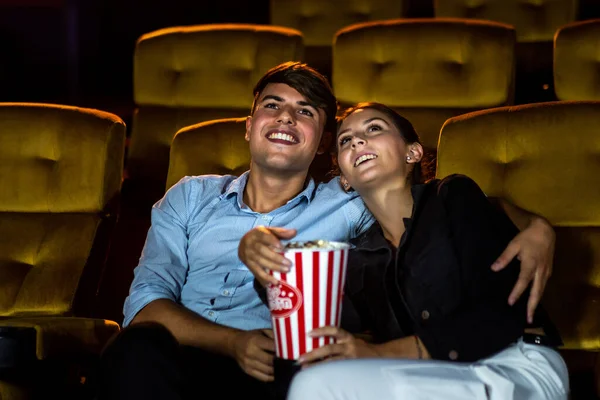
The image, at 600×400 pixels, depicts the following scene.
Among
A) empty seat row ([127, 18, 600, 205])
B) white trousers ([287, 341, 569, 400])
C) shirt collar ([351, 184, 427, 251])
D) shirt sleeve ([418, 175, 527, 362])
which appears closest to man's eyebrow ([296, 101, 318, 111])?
shirt collar ([351, 184, 427, 251])

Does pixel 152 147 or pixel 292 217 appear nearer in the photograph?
pixel 292 217

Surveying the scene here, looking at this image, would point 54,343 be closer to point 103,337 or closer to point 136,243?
point 103,337

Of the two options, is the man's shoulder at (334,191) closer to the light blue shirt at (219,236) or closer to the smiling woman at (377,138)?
the light blue shirt at (219,236)

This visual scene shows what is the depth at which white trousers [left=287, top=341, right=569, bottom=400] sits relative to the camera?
1462 mm

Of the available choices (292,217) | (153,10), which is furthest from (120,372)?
(153,10)

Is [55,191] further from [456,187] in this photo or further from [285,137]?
[456,187]

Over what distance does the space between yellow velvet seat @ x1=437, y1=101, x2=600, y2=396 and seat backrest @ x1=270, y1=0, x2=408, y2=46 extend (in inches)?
84.9

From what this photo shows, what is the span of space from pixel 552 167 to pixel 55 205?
1256 mm

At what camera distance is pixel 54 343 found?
194cm

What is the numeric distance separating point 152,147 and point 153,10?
109 inches

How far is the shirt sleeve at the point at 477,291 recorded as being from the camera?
1603mm

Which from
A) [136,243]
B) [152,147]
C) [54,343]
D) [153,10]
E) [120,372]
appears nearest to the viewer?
[120,372]

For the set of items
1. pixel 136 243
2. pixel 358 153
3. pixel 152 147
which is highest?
pixel 358 153

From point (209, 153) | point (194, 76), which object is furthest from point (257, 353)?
point (194, 76)
